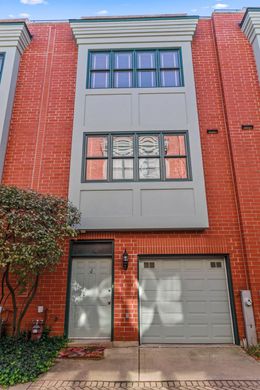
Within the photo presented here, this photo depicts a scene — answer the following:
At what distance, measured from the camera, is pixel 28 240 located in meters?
5.54

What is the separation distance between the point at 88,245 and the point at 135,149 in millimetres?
3091

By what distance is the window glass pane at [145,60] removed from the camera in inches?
344

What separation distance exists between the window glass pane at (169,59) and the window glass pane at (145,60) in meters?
0.31

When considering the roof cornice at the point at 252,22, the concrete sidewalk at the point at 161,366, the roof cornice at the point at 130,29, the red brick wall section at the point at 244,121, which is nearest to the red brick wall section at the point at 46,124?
the roof cornice at the point at 130,29

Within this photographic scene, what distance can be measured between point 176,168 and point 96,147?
8.10 ft

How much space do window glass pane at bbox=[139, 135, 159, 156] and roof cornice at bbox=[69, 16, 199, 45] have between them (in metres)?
3.71

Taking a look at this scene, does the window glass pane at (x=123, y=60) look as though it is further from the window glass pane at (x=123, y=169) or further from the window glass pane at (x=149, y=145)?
the window glass pane at (x=123, y=169)

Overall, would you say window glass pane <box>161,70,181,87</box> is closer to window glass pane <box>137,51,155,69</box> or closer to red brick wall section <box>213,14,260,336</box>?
window glass pane <box>137,51,155,69</box>

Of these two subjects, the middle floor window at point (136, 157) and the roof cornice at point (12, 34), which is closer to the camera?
the middle floor window at point (136, 157)

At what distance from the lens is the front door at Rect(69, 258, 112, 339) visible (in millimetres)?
6566

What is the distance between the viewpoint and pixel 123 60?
8.90 meters

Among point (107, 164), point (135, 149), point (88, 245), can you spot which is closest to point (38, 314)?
point (88, 245)

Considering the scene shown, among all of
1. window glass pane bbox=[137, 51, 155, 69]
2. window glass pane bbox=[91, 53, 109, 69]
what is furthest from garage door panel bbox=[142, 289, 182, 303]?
window glass pane bbox=[91, 53, 109, 69]

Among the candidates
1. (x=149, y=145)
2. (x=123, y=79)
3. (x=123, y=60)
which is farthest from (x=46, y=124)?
(x=123, y=60)
